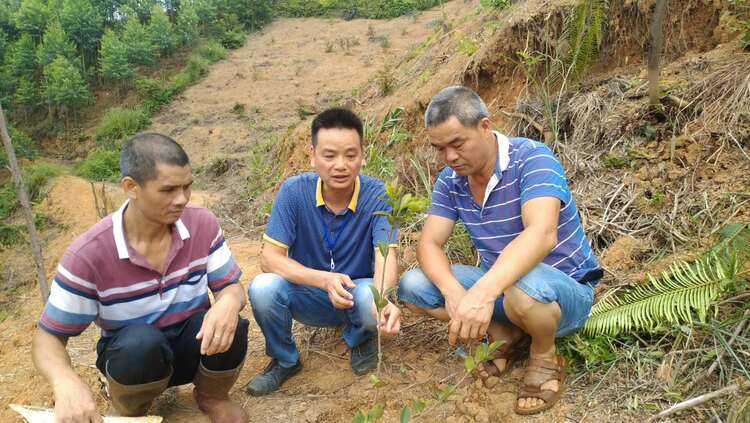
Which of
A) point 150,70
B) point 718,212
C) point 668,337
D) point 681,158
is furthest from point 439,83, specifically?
point 150,70

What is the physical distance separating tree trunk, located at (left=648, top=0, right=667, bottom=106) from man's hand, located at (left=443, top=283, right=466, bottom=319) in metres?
2.11

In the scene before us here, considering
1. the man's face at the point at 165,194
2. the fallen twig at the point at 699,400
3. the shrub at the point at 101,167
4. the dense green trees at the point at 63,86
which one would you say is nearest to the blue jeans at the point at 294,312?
the man's face at the point at 165,194

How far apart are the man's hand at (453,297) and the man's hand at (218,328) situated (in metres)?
0.81

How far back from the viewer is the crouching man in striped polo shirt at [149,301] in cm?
191

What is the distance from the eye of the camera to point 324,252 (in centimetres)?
258

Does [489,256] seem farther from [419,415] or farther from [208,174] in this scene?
[208,174]

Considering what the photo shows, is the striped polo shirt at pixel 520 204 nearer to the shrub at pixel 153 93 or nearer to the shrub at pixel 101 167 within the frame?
the shrub at pixel 101 167

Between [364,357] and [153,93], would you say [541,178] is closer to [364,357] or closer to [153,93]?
[364,357]

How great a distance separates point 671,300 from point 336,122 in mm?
1567

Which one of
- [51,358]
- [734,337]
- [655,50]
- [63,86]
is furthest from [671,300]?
A: [63,86]

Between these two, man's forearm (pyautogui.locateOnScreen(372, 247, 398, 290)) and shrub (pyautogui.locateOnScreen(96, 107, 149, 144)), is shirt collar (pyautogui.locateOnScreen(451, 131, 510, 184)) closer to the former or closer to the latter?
man's forearm (pyautogui.locateOnScreen(372, 247, 398, 290))

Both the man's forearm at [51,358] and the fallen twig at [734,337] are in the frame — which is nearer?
the man's forearm at [51,358]

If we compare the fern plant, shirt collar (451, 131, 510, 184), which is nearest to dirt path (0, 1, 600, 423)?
shirt collar (451, 131, 510, 184)

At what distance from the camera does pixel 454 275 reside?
2422mm
